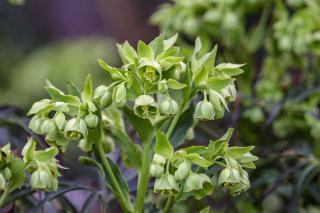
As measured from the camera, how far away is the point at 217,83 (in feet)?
3.18

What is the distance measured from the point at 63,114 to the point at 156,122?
0.15 meters

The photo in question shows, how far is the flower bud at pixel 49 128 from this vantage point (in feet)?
3.11

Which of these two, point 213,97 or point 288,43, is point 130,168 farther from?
point 288,43

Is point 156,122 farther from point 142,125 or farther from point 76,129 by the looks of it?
point 76,129

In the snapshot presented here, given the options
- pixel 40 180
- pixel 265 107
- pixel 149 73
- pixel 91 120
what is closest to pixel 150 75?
pixel 149 73

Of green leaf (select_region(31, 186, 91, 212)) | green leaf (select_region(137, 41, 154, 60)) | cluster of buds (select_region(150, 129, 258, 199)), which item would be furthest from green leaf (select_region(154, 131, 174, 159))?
green leaf (select_region(31, 186, 91, 212))

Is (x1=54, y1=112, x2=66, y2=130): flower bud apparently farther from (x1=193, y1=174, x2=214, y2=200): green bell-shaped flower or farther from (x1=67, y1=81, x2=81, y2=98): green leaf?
(x1=193, y1=174, x2=214, y2=200): green bell-shaped flower

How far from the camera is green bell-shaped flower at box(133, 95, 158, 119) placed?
0.91m

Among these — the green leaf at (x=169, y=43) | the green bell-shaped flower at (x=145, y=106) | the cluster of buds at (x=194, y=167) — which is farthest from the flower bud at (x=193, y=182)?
the green leaf at (x=169, y=43)

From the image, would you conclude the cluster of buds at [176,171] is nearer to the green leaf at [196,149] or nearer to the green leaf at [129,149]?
the green leaf at [196,149]

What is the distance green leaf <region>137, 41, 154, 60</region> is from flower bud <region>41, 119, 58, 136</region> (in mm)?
154

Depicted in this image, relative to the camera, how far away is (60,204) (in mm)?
1198

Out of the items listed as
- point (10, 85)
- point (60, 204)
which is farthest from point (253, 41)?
point (10, 85)

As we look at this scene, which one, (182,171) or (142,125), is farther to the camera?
(142,125)
